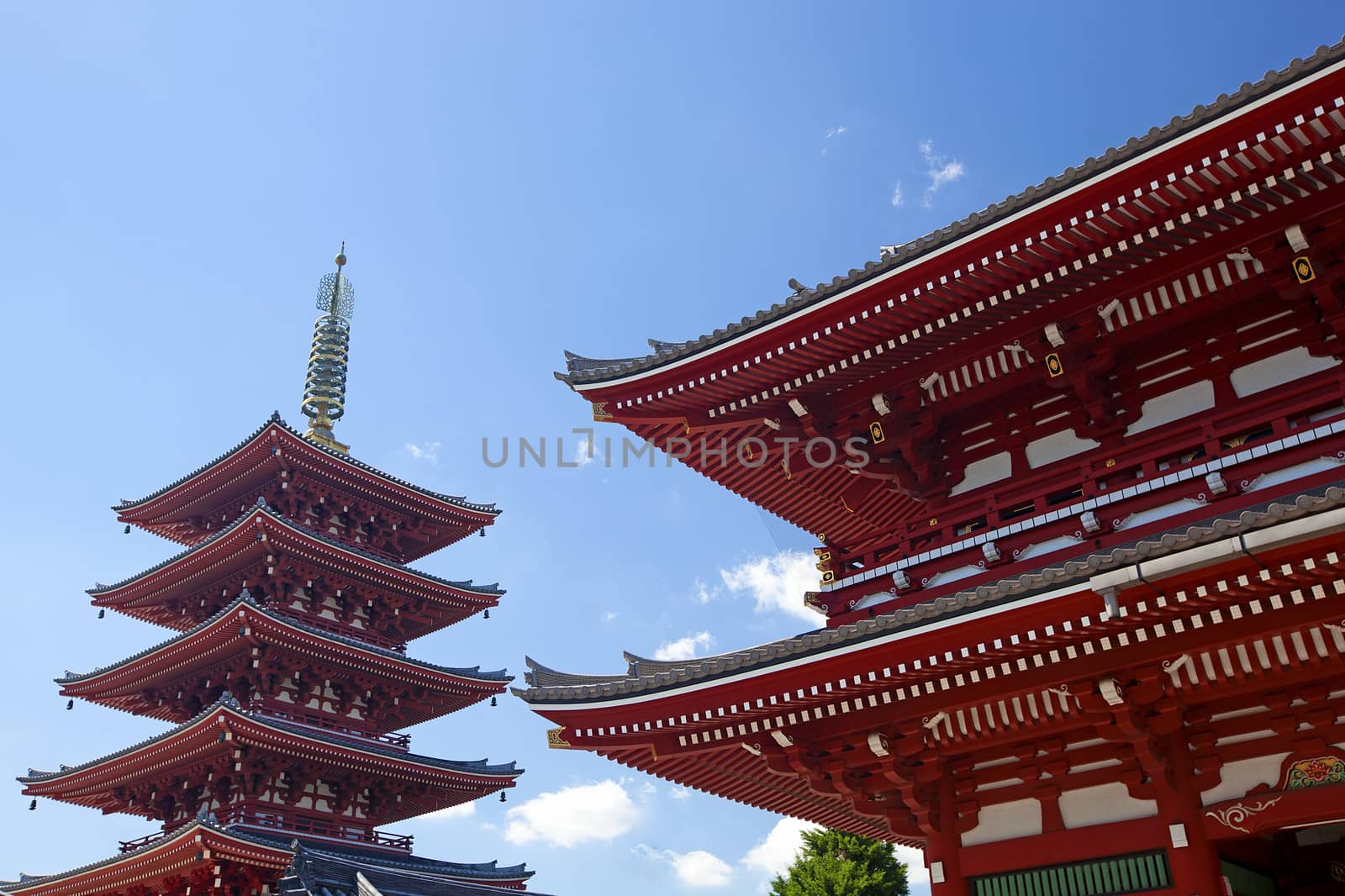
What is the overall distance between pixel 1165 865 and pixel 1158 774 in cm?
80

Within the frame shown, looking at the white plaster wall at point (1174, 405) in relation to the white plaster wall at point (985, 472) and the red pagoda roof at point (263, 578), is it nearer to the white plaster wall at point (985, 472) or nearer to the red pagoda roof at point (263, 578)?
the white plaster wall at point (985, 472)

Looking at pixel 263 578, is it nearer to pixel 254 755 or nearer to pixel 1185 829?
pixel 254 755

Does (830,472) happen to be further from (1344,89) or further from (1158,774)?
(1344,89)

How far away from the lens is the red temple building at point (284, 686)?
24375 millimetres

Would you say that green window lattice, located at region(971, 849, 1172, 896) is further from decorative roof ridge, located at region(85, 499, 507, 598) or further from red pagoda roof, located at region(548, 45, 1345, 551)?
decorative roof ridge, located at region(85, 499, 507, 598)

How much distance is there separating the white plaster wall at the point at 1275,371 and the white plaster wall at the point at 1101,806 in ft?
13.5

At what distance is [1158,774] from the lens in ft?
30.1

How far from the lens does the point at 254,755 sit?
82.8ft

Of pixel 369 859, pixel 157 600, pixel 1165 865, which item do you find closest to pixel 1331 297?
pixel 1165 865

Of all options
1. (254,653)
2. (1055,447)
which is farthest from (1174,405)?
(254,653)

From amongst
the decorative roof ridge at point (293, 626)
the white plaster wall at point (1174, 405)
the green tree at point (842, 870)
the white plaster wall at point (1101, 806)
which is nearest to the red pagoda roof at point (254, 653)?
the decorative roof ridge at point (293, 626)

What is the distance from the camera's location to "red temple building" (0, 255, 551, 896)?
24375mm

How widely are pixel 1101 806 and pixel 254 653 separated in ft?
75.2

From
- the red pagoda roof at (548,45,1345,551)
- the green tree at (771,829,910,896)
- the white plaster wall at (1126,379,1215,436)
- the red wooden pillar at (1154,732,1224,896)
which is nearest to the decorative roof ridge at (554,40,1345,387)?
the red pagoda roof at (548,45,1345,551)
